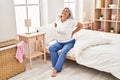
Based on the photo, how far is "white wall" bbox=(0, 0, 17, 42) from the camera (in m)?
3.10

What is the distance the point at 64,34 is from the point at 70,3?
2.19m

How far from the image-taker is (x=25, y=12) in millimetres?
3797

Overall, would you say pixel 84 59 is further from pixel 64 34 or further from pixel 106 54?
pixel 64 34

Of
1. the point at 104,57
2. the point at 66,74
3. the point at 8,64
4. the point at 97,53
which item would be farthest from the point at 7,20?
the point at 104,57

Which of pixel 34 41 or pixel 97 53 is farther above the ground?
pixel 34 41

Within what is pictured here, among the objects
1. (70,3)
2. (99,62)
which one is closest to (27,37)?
(99,62)

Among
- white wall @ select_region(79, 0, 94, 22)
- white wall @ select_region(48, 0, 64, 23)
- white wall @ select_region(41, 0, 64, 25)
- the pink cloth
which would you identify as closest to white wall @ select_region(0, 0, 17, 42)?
the pink cloth

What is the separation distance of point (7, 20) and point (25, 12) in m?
0.68

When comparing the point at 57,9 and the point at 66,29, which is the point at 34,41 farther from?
the point at 57,9

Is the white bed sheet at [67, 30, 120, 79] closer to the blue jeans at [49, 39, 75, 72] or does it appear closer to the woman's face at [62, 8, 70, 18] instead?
the blue jeans at [49, 39, 75, 72]

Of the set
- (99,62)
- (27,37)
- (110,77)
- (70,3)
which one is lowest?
(110,77)

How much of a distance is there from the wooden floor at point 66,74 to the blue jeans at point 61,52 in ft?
0.48

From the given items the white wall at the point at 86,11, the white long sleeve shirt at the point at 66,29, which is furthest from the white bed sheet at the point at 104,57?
the white wall at the point at 86,11

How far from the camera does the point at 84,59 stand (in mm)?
2957
